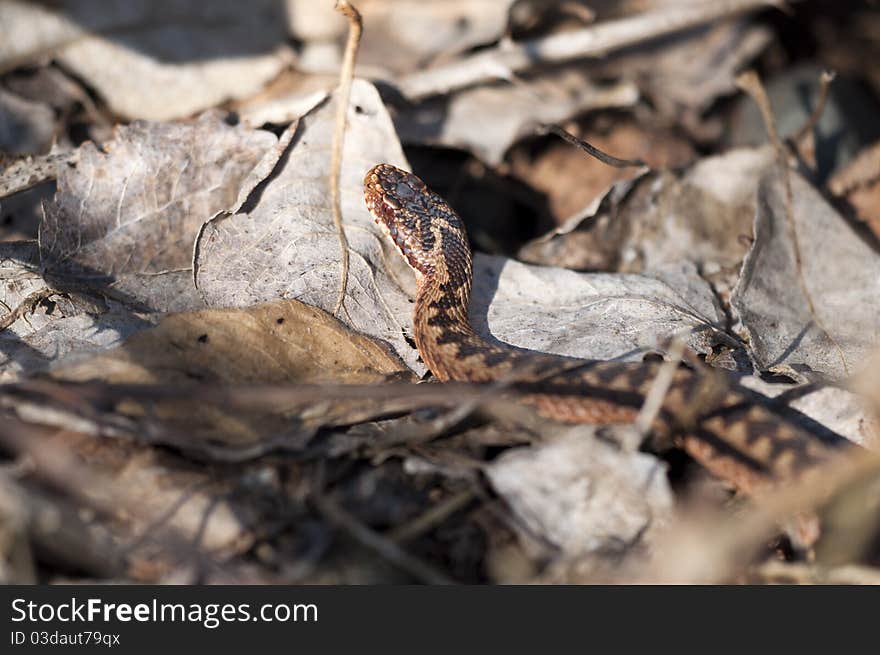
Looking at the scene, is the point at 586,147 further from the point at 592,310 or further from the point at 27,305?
the point at 27,305

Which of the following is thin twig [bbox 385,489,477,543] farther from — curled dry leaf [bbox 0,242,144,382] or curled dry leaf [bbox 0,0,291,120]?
curled dry leaf [bbox 0,0,291,120]

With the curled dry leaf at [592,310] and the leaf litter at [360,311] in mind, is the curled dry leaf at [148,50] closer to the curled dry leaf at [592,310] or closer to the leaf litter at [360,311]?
the leaf litter at [360,311]

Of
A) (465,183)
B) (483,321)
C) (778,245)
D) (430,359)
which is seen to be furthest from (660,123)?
(430,359)

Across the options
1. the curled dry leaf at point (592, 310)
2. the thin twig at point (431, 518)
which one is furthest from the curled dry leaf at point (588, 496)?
the curled dry leaf at point (592, 310)

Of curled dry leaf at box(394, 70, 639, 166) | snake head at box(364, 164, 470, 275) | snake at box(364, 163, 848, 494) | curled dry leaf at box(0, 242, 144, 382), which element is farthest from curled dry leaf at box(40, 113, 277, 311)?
curled dry leaf at box(394, 70, 639, 166)

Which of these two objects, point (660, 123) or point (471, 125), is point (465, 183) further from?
point (660, 123)

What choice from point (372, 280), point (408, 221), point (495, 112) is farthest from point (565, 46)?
point (372, 280)

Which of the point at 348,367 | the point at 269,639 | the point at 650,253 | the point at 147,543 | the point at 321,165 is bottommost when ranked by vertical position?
the point at 269,639
